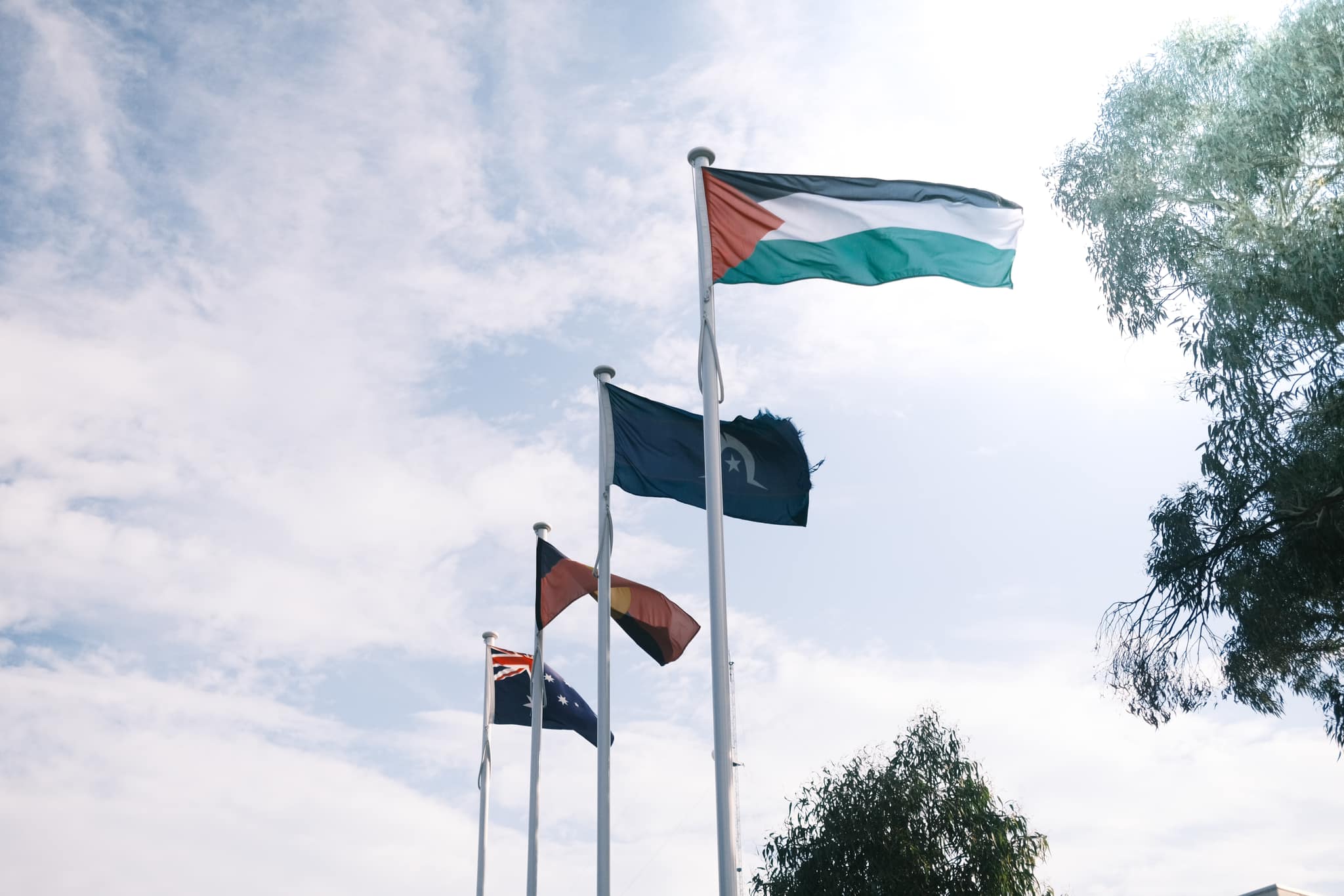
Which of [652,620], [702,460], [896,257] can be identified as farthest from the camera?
[652,620]

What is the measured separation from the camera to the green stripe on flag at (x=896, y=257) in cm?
1242

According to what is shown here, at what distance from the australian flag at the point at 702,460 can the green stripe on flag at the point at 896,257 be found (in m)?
2.49

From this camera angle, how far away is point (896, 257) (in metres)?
12.6

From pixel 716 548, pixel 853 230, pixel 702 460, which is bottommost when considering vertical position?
pixel 716 548

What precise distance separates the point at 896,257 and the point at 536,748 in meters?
12.3

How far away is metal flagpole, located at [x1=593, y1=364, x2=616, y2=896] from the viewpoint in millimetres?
15336

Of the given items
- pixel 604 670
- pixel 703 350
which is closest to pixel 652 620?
pixel 604 670

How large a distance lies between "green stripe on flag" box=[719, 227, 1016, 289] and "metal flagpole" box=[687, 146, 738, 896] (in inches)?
36.9

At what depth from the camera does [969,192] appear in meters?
12.8

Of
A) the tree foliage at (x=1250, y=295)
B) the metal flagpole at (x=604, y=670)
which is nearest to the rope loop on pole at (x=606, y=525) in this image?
the metal flagpole at (x=604, y=670)

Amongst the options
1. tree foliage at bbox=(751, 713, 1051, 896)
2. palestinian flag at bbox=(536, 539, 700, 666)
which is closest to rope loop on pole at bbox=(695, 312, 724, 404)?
palestinian flag at bbox=(536, 539, 700, 666)

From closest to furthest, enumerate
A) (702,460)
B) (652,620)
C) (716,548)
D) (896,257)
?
(716,548) → (896,257) → (702,460) → (652,620)

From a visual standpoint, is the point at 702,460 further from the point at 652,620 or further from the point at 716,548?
the point at 716,548

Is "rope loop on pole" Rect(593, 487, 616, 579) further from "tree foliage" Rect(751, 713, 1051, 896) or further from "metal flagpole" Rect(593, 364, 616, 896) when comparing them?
"tree foliage" Rect(751, 713, 1051, 896)
